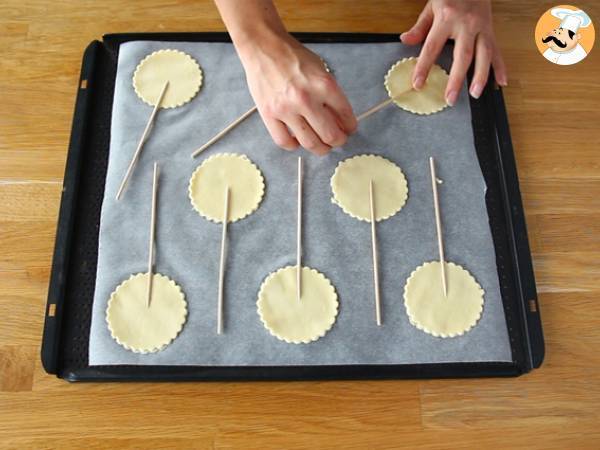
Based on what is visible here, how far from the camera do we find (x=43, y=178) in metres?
0.99

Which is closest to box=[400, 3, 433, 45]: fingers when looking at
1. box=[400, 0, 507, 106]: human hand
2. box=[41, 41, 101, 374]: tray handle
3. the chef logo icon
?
box=[400, 0, 507, 106]: human hand

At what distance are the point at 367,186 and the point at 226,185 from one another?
26cm

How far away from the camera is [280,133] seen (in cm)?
90

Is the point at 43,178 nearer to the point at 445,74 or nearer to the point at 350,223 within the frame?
the point at 350,223

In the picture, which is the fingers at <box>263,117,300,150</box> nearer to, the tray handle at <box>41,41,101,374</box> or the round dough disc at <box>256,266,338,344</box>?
the round dough disc at <box>256,266,338,344</box>

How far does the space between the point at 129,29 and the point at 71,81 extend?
0.17 m

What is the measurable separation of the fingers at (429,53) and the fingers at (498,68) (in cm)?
10

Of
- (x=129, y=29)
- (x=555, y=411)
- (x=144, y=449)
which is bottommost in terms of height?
(x=555, y=411)

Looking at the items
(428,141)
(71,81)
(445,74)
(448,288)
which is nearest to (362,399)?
(448,288)

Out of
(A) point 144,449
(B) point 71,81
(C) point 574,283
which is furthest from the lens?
(B) point 71,81

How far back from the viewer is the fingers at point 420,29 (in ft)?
3.46

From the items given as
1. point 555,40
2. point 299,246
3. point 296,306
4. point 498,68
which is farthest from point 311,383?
point 555,40

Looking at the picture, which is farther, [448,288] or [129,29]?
[129,29]

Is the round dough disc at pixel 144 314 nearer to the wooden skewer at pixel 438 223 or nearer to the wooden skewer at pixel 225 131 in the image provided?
the wooden skewer at pixel 225 131
